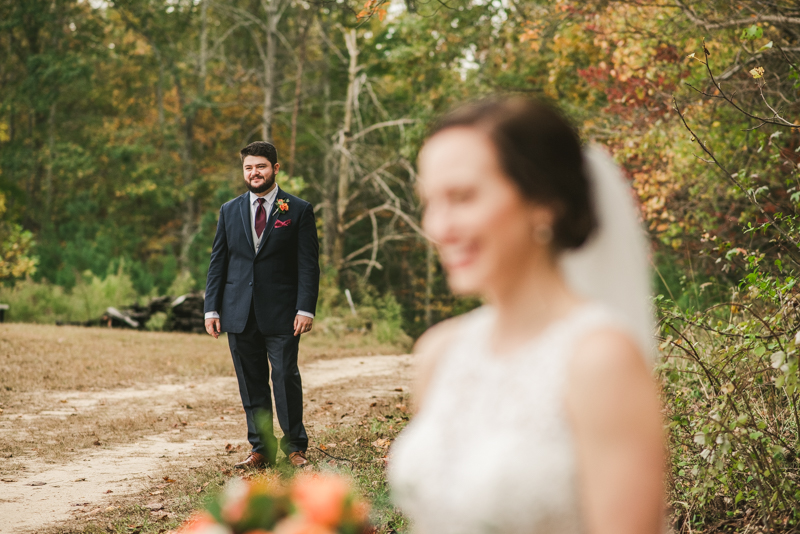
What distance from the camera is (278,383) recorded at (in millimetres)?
5348

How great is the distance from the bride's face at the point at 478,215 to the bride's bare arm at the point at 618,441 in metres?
0.21

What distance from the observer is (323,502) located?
43.0 inches

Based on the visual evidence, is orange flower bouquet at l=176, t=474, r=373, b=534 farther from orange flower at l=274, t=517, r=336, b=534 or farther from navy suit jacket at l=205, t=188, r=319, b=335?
navy suit jacket at l=205, t=188, r=319, b=335

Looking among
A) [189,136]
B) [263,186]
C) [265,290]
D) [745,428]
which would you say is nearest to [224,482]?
[265,290]

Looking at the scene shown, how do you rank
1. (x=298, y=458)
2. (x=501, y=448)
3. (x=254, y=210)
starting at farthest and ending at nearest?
(x=254, y=210) < (x=298, y=458) < (x=501, y=448)

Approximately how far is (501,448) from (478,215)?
14.7 inches

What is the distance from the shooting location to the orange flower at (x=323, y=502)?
3.56 feet

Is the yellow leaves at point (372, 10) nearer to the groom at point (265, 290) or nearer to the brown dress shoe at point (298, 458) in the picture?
the groom at point (265, 290)

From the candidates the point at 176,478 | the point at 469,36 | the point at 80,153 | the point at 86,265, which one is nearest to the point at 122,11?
the point at 80,153

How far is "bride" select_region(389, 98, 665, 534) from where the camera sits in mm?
1045

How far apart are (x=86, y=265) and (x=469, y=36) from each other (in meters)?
12.8

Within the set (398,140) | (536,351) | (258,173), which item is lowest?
(536,351)

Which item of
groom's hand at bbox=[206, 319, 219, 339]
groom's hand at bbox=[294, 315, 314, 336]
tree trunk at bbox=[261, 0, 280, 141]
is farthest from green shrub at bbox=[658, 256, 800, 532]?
tree trunk at bbox=[261, 0, 280, 141]

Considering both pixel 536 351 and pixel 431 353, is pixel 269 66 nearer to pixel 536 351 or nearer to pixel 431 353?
pixel 431 353
